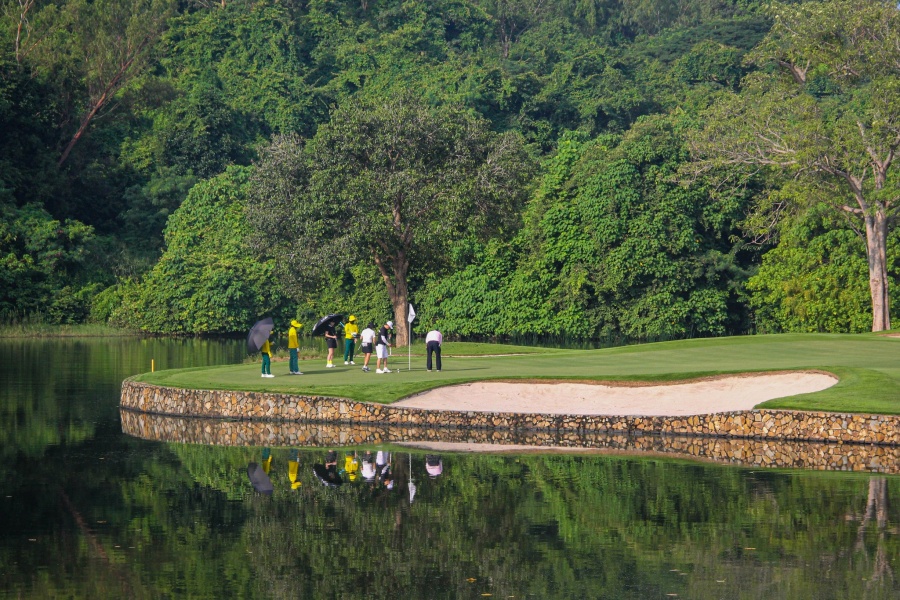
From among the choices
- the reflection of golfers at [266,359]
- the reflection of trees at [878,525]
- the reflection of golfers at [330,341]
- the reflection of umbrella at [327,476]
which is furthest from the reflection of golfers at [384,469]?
the reflection of golfers at [330,341]

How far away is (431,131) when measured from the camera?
175 ft

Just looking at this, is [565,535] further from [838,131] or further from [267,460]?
[838,131]

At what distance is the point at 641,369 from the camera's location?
37562mm

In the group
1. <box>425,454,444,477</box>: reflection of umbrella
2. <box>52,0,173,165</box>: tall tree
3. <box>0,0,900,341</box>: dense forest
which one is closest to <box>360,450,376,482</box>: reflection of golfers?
<box>425,454,444,477</box>: reflection of umbrella

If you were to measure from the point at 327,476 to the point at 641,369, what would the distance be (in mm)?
14653

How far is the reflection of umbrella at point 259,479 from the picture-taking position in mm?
24125

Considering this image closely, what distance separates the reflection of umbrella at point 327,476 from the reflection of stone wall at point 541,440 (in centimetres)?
342

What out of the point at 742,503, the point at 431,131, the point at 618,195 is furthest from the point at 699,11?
the point at 742,503

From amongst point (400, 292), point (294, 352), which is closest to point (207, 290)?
point (400, 292)

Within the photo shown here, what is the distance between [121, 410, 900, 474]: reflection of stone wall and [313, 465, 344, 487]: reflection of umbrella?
3.42 metres

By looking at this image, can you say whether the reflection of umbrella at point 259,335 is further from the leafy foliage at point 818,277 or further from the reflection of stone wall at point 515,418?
the leafy foliage at point 818,277

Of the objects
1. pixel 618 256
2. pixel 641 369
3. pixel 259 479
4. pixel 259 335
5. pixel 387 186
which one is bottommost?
pixel 259 479

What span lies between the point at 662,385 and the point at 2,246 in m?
61.0

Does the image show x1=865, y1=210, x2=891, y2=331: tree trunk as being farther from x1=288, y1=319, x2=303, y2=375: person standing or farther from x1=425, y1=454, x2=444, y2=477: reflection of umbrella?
x1=425, y1=454, x2=444, y2=477: reflection of umbrella
